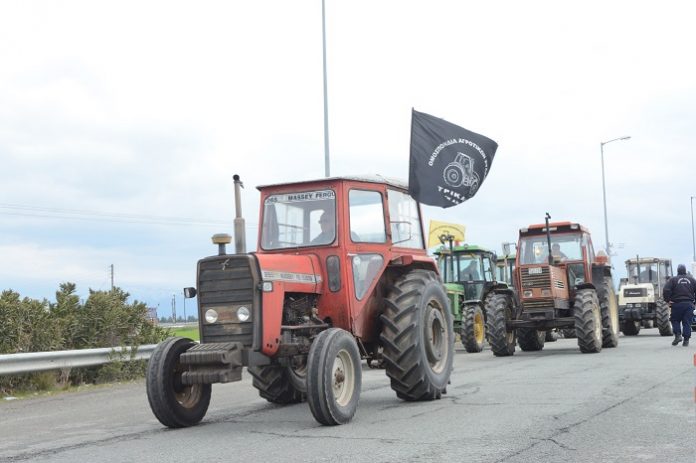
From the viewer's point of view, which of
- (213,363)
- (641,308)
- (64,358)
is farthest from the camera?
(641,308)

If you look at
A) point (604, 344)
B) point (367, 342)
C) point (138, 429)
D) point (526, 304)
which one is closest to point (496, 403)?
point (367, 342)

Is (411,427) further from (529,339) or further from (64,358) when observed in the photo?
(529,339)

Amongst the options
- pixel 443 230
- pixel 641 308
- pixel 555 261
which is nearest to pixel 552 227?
pixel 555 261

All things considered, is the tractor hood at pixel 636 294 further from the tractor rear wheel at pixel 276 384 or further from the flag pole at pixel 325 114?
the tractor rear wheel at pixel 276 384

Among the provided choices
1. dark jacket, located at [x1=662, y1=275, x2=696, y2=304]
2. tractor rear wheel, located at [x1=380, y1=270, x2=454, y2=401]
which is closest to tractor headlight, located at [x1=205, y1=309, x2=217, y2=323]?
tractor rear wheel, located at [x1=380, y1=270, x2=454, y2=401]

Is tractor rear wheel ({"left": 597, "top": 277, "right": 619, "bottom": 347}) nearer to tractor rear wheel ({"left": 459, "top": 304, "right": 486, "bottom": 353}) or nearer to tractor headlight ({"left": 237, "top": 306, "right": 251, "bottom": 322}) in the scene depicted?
tractor rear wheel ({"left": 459, "top": 304, "right": 486, "bottom": 353})

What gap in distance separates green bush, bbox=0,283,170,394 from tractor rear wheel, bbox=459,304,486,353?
7.89 m

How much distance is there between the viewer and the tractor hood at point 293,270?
A: 8055 millimetres

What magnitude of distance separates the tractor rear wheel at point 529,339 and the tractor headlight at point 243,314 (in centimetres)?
1268

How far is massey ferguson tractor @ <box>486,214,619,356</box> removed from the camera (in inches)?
700

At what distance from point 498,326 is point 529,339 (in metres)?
2.29

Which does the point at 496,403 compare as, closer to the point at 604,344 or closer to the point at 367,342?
the point at 367,342

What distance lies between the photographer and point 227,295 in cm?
805

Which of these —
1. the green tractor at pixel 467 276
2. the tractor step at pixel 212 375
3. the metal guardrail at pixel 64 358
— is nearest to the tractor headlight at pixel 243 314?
the tractor step at pixel 212 375
